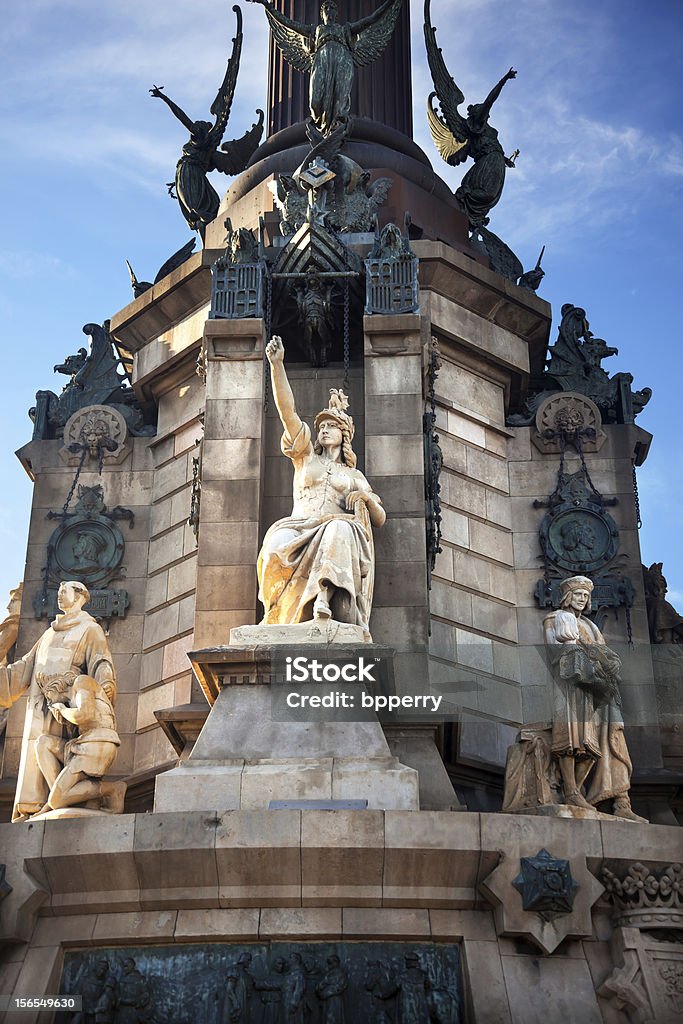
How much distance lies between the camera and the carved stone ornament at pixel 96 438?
22438 mm

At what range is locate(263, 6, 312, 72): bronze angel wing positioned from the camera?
23.7 metres

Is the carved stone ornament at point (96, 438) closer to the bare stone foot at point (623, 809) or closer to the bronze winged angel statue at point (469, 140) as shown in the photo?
the bronze winged angel statue at point (469, 140)

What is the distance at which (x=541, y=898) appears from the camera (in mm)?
13555

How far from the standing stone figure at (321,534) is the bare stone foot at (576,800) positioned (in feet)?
9.33

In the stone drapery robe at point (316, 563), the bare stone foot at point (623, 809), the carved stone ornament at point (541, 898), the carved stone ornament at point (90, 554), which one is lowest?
the carved stone ornament at point (541, 898)

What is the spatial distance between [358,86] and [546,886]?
16.5 meters

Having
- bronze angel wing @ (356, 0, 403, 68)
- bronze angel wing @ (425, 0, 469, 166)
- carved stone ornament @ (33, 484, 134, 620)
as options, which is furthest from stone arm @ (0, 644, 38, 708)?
bronze angel wing @ (425, 0, 469, 166)

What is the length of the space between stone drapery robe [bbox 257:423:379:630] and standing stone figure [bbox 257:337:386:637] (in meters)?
0.01

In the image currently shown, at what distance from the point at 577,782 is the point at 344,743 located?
2815mm

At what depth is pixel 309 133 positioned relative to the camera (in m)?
22.6

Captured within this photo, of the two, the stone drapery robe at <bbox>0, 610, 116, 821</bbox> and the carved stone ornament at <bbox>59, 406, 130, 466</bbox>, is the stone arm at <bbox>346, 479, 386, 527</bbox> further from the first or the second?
the carved stone ornament at <bbox>59, 406, 130, 466</bbox>

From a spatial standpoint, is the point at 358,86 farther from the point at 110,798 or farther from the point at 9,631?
the point at 110,798

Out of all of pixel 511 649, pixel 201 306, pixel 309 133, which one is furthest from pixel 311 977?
pixel 309 133

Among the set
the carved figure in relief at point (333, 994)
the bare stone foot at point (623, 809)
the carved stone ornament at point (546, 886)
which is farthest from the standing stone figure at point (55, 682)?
the bare stone foot at point (623, 809)
